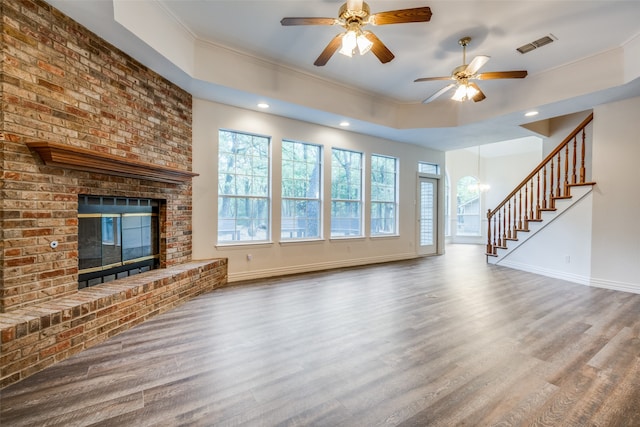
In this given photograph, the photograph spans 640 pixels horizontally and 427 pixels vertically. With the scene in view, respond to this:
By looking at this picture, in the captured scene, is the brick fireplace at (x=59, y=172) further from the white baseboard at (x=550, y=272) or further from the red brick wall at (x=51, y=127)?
the white baseboard at (x=550, y=272)

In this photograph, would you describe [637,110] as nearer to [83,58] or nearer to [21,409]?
[83,58]

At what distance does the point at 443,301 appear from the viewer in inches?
147

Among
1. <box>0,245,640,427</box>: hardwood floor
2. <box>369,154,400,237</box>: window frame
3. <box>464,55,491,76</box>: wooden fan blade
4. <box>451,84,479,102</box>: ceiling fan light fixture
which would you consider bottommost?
<box>0,245,640,427</box>: hardwood floor

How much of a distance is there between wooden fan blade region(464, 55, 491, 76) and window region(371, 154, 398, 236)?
309 cm

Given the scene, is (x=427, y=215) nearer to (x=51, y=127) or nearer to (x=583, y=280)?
(x=583, y=280)

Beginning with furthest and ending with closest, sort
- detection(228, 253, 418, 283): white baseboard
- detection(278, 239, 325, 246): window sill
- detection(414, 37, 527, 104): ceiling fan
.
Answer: detection(278, 239, 325, 246): window sill → detection(228, 253, 418, 283): white baseboard → detection(414, 37, 527, 104): ceiling fan

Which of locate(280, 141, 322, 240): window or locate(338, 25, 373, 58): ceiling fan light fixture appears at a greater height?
locate(338, 25, 373, 58): ceiling fan light fixture

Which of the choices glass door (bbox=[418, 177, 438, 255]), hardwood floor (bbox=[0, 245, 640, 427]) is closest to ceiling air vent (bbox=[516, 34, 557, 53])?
hardwood floor (bbox=[0, 245, 640, 427])

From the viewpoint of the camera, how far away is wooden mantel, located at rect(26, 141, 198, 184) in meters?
2.33

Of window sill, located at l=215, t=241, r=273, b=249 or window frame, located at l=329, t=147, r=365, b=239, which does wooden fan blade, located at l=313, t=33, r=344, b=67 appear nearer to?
window frame, located at l=329, t=147, r=365, b=239

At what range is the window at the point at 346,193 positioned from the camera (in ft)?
19.4

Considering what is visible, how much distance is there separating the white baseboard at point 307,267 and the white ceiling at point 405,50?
2685 millimetres

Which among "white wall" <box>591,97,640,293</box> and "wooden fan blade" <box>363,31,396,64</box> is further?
"white wall" <box>591,97,640,293</box>

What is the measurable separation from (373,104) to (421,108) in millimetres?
1025
